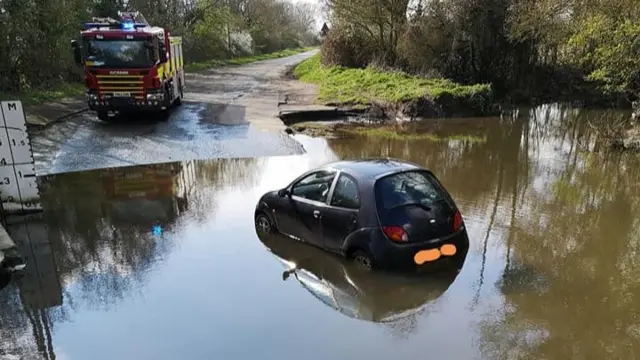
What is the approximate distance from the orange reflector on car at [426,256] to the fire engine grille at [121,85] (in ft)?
43.5

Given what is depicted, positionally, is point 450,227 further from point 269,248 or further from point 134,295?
point 134,295

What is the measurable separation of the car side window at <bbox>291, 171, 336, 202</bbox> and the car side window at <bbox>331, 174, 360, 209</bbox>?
0.19 m

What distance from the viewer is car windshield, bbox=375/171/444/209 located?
684 cm

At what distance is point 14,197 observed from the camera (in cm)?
961

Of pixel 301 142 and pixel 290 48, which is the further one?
pixel 290 48

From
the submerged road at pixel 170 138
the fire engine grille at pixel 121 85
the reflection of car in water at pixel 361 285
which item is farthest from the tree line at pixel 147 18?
the reflection of car in water at pixel 361 285

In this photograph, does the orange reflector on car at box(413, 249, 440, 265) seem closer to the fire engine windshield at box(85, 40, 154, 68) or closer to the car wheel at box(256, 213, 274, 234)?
the car wheel at box(256, 213, 274, 234)

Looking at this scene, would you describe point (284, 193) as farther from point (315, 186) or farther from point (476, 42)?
point (476, 42)

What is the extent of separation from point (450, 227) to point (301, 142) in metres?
9.92

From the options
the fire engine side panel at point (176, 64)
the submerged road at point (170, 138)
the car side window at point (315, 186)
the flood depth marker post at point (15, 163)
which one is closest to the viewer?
the car side window at point (315, 186)

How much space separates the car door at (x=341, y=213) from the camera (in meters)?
7.04

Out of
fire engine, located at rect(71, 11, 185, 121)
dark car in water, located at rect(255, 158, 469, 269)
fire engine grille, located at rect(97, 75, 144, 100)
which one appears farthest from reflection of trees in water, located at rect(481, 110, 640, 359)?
fire engine grille, located at rect(97, 75, 144, 100)

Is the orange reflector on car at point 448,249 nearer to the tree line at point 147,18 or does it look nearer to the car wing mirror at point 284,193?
the car wing mirror at point 284,193

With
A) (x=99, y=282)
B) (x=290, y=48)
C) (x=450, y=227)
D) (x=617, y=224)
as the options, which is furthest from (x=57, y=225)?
(x=290, y=48)
